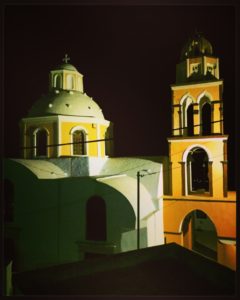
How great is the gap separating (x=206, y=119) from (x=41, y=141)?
4.78 metres

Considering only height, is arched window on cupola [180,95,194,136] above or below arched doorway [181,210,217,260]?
above

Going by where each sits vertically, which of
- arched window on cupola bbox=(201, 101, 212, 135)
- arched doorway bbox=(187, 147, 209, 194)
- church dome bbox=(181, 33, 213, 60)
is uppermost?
church dome bbox=(181, 33, 213, 60)

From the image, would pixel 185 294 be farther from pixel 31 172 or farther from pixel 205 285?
pixel 31 172

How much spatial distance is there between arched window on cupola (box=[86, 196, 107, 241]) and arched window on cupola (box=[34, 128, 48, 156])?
1.98m

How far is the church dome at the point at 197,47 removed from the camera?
6921mm

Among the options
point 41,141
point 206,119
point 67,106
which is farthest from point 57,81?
point 206,119

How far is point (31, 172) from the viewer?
807 centimetres

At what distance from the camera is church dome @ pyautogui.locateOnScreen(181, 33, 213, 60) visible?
692cm

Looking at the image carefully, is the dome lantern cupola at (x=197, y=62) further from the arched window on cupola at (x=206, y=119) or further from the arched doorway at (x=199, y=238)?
the arched doorway at (x=199, y=238)

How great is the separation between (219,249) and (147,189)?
7.45 feet

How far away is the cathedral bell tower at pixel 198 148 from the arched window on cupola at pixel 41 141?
139 inches

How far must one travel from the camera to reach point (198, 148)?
8414mm

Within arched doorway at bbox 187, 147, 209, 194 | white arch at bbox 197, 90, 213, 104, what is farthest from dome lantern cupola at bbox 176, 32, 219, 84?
arched doorway at bbox 187, 147, 209, 194

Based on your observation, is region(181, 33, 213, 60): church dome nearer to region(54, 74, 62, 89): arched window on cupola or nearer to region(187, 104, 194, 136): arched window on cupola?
region(187, 104, 194, 136): arched window on cupola
